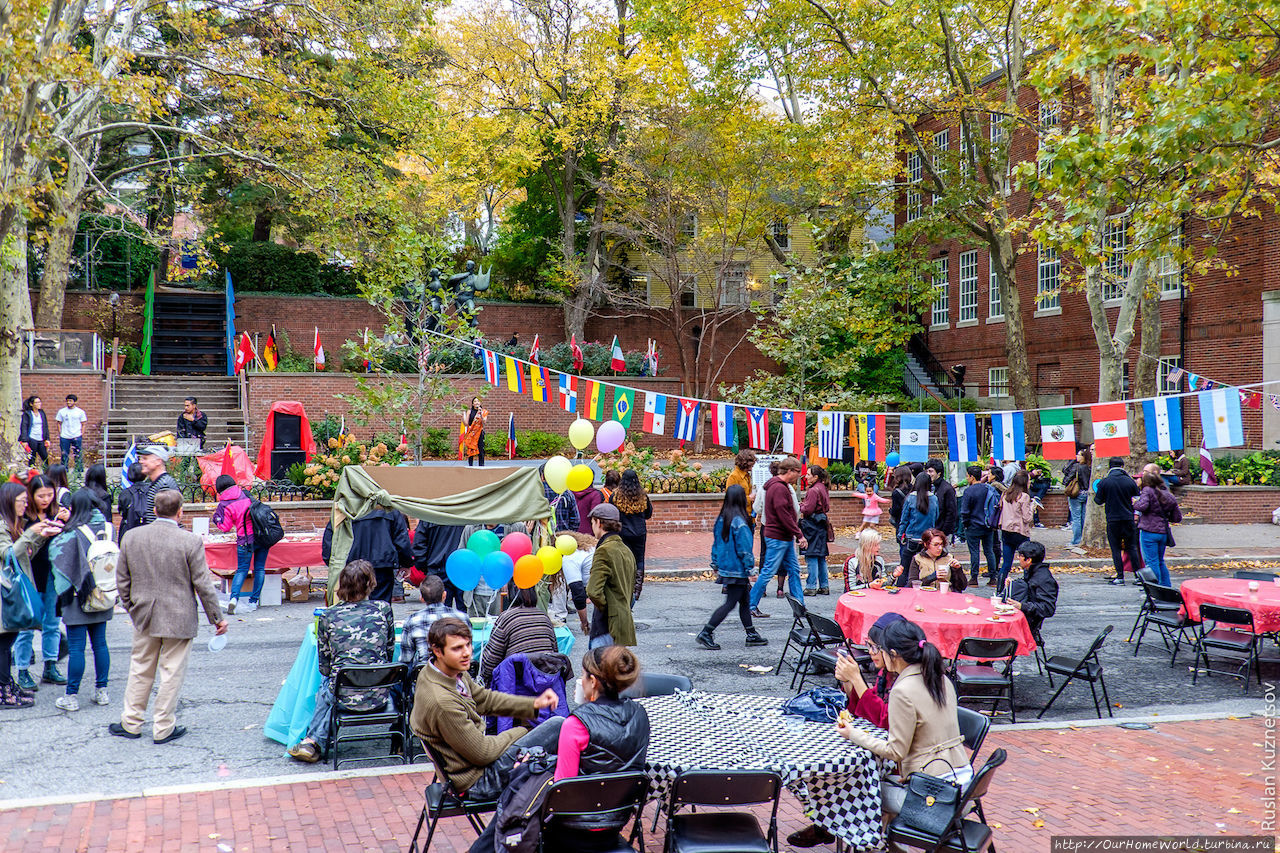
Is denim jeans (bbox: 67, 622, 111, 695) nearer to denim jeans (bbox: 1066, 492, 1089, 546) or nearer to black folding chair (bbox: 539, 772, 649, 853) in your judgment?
black folding chair (bbox: 539, 772, 649, 853)

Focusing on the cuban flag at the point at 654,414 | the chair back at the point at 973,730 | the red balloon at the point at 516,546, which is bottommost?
the chair back at the point at 973,730

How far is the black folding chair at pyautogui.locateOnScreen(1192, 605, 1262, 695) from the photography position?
8742 millimetres

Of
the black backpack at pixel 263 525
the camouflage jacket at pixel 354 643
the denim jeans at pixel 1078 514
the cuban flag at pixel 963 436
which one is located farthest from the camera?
the denim jeans at pixel 1078 514

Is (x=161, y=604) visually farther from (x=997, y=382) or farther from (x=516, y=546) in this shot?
(x=997, y=382)

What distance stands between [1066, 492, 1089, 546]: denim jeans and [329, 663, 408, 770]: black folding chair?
14.7 meters

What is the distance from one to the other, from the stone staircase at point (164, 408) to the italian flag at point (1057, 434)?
64.4 ft

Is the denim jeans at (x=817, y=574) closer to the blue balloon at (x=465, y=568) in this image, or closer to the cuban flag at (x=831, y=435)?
the cuban flag at (x=831, y=435)

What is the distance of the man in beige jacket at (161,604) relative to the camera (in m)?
6.79

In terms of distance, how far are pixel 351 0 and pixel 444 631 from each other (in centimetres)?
1949

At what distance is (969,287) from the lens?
32.8 m

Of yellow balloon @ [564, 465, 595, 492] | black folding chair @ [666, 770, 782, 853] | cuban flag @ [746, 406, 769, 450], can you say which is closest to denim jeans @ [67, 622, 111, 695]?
yellow balloon @ [564, 465, 595, 492]

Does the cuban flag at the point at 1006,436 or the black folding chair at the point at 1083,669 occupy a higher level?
the cuban flag at the point at 1006,436

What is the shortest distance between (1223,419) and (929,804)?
8.76 meters

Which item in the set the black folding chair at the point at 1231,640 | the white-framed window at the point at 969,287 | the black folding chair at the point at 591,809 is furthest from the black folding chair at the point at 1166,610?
the white-framed window at the point at 969,287
